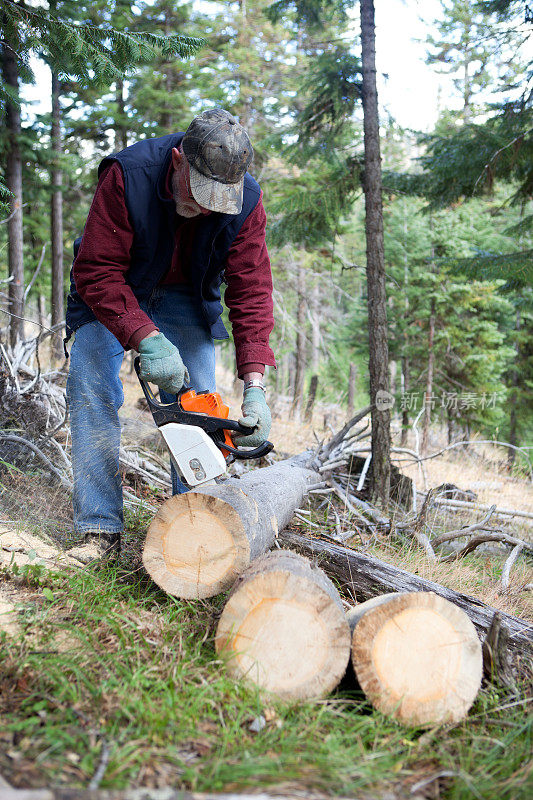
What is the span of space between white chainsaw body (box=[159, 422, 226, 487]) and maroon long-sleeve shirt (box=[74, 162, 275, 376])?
48cm

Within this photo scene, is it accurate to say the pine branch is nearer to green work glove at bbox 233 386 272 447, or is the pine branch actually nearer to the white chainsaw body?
green work glove at bbox 233 386 272 447

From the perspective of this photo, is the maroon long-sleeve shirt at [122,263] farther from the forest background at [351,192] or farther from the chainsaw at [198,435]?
the forest background at [351,192]

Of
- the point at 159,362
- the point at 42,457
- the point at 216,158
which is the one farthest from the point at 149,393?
the point at 42,457

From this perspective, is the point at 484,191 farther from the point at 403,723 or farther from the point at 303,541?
the point at 403,723

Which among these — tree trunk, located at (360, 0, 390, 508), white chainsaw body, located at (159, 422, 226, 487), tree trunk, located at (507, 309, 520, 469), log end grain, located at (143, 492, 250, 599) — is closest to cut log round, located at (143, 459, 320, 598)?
log end grain, located at (143, 492, 250, 599)

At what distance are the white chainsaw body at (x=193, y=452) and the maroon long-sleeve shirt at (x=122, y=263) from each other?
476mm

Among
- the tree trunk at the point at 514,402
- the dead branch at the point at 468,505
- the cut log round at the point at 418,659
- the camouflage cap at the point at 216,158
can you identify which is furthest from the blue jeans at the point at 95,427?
the tree trunk at the point at 514,402

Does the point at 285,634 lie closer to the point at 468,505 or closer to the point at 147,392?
the point at 147,392

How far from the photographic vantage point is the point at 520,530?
16.4 ft

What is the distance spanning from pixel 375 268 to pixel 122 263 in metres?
2.79

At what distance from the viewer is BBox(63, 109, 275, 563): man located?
2482 mm

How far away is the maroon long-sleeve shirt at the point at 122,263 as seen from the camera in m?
2.56

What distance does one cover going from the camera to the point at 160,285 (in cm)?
302

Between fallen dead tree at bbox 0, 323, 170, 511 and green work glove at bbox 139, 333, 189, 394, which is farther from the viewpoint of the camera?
fallen dead tree at bbox 0, 323, 170, 511
